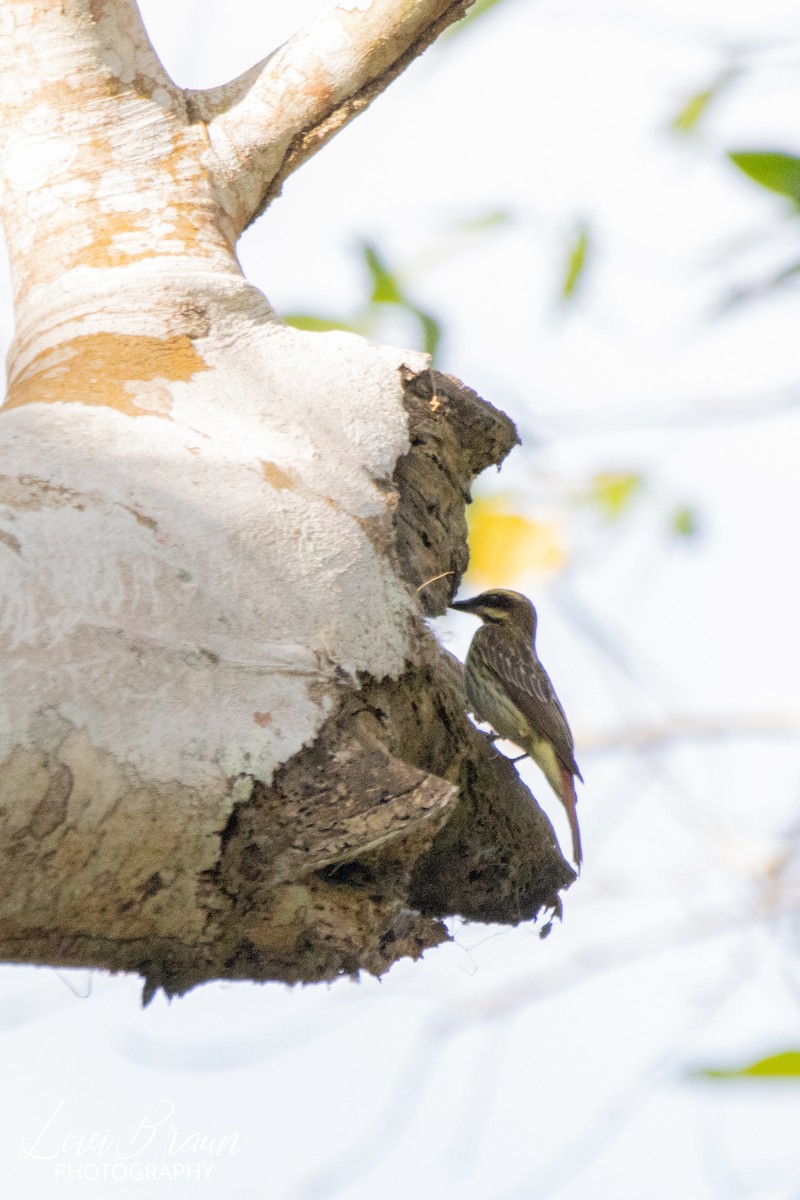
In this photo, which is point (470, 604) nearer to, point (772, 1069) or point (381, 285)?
point (381, 285)

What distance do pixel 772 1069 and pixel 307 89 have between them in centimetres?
292

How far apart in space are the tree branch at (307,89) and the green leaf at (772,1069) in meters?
2.66

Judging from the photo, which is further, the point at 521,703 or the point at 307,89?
the point at 521,703

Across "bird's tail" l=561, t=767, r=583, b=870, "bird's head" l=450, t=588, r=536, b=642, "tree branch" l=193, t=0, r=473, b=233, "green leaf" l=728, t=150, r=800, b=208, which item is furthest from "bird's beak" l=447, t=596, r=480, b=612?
"green leaf" l=728, t=150, r=800, b=208

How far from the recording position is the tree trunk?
212cm

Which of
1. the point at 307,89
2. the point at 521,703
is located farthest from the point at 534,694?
the point at 307,89

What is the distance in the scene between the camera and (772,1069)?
150 centimetres

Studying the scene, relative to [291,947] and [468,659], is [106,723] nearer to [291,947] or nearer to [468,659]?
[291,947]

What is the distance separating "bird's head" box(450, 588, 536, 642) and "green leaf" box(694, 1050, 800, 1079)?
3.07 m

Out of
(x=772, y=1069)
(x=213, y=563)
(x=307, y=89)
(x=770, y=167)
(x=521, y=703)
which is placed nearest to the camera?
(x=772, y=1069)

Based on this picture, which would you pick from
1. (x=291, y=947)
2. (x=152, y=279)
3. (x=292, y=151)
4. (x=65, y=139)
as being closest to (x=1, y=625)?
(x=291, y=947)

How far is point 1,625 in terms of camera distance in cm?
208

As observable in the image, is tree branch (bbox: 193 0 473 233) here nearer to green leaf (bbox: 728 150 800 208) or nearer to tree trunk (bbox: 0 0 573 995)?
tree trunk (bbox: 0 0 573 995)

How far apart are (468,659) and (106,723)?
2.39 meters
